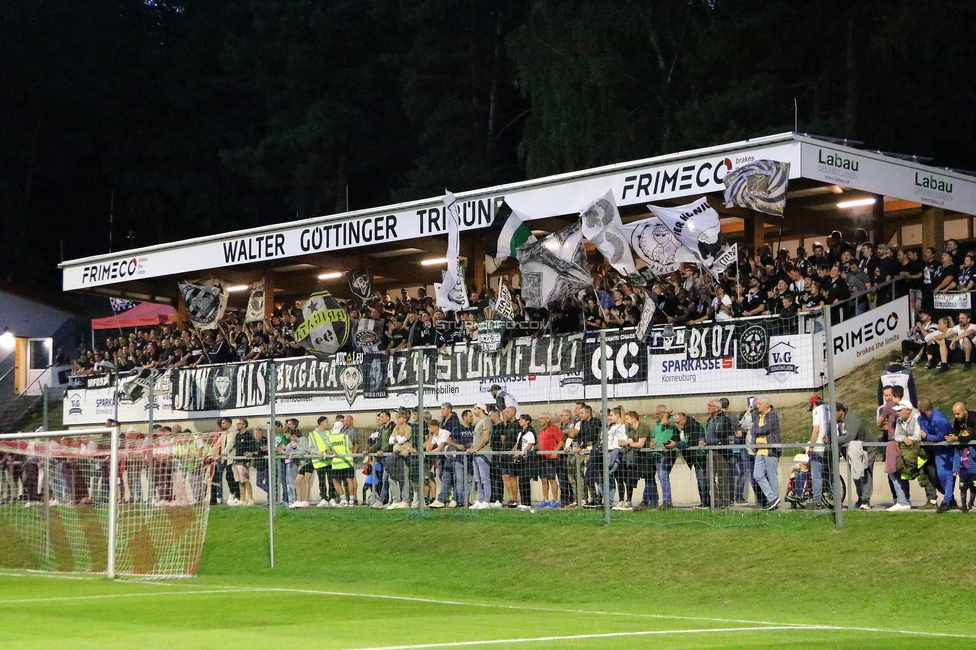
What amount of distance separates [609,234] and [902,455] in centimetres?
828

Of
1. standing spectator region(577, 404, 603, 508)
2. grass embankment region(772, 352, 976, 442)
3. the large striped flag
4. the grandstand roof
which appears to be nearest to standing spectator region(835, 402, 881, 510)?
grass embankment region(772, 352, 976, 442)

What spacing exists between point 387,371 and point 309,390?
3384mm

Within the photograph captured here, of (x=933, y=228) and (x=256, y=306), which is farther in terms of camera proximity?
(x=256, y=306)

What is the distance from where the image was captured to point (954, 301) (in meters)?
22.1

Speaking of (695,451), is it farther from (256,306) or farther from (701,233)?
(256,306)

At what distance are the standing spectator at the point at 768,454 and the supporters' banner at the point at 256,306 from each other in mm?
19650

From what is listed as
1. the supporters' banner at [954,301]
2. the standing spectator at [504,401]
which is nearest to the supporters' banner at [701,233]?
the supporters' banner at [954,301]

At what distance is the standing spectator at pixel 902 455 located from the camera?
16641 mm

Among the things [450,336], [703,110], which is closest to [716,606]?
[450,336]

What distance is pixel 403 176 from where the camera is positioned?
59.9 meters

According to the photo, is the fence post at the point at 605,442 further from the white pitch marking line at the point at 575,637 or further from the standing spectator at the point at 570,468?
the white pitch marking line at the point at 575,637

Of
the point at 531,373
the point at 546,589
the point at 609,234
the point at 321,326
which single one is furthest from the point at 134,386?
the point at 546,589

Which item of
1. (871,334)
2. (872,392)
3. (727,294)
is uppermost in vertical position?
(727,294)

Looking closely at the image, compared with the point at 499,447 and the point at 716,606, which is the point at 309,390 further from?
the point at 716,606
